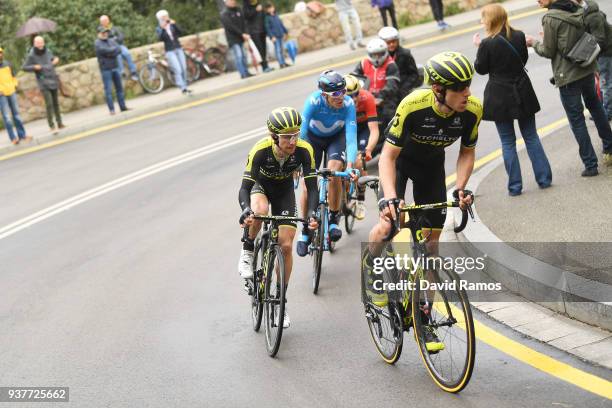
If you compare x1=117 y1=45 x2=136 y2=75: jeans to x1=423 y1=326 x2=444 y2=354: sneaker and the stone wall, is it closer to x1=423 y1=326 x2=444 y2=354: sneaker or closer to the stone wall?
the stone wall

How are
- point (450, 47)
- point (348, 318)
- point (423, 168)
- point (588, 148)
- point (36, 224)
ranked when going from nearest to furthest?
point (423, 168), point (348, 318), point (588, 148), point (36, 224), point (450, 47)

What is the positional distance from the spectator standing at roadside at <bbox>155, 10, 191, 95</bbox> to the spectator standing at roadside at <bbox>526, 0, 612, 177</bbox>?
1363 cm

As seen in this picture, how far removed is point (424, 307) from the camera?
6.86 metres

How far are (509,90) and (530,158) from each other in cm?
79

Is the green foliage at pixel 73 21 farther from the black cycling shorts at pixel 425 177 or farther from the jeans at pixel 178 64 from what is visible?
the black cycling shorts at pixel 425 177

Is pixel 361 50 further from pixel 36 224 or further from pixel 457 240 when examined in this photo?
pixel 457 240

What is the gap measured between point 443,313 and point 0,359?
4405 millimetres

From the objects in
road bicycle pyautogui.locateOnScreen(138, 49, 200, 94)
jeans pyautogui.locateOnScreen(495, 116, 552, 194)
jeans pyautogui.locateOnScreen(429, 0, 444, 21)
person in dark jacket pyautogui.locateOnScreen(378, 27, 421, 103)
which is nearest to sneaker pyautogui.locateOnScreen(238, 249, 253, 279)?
jeans pyautogui.locateOnScreen(495, 116, 552, 194)

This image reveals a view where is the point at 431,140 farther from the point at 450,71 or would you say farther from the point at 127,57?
the point at 127,57

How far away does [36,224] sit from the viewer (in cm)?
1405

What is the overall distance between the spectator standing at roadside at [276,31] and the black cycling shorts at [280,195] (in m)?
15.7

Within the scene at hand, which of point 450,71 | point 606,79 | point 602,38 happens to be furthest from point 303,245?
point 606,79

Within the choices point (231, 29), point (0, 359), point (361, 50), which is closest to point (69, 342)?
point (0, 359)

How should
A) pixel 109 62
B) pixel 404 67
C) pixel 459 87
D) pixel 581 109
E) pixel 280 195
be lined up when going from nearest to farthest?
pixel 459 87 < pixel 280 195 < pixel 581 109 < pixel 404 67 < pixel 109 62
